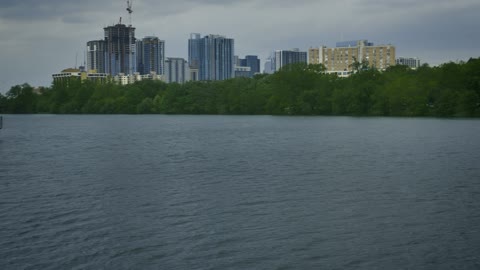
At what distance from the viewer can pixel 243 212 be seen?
24.1m

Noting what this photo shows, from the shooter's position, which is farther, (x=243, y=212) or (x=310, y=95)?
(x=310, y=95)

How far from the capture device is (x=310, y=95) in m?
144

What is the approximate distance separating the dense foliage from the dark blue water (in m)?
77.6

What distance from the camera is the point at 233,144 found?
59.4 m

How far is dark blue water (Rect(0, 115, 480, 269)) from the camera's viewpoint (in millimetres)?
17938

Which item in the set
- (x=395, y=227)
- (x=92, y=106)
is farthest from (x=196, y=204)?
(x=92, y=106)

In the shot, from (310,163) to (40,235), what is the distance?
75.8 feet

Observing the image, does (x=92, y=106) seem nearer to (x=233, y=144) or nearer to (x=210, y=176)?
(x=233, y=144)

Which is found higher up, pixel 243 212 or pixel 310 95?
pixel 310 95

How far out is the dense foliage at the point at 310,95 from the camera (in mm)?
118875

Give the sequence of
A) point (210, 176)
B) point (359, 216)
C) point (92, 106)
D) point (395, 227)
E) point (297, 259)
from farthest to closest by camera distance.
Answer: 1. point (92, 106)
2. point (210, 176)
3. point (359, 216)
4. point (395, 227)
5. point (297, 259)

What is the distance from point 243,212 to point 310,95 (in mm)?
121467

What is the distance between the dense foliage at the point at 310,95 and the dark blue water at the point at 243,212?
77.6 m

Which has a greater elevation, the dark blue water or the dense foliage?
the dense foliage
